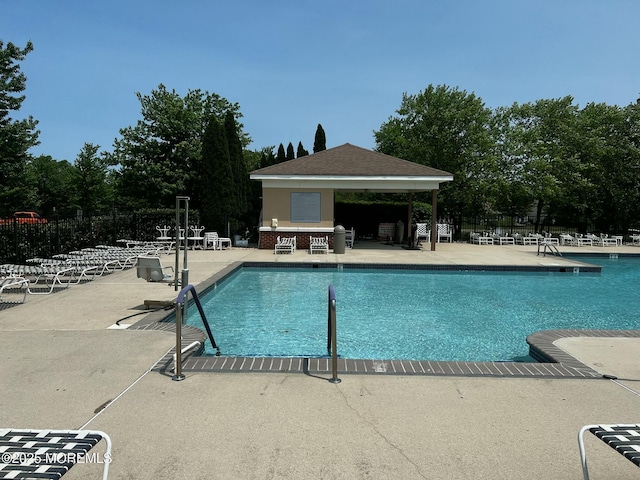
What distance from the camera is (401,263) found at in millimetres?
13938

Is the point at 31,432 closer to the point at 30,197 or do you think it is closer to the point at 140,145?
the point at 30,197

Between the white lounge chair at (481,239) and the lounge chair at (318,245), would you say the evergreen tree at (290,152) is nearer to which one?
the lounge chair at (318,245)

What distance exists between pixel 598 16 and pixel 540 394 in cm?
1091

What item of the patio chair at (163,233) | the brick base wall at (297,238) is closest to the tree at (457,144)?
the brick base wall at (297,238)

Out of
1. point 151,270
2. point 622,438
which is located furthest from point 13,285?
point 622,438

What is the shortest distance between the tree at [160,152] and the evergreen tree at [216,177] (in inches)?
211

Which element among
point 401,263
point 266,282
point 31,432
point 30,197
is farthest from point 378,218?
point 31,432

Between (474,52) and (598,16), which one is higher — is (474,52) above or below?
above

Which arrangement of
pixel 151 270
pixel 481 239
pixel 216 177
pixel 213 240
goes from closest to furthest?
pixel 151 270, pixel 213 240, pixel 216 177, pixel 481 239

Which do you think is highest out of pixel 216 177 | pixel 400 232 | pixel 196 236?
pixel 216 177

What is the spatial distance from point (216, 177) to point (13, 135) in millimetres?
7261

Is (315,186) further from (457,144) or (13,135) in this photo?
(457,144)

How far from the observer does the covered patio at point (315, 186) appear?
17672mm

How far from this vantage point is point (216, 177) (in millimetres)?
18734
